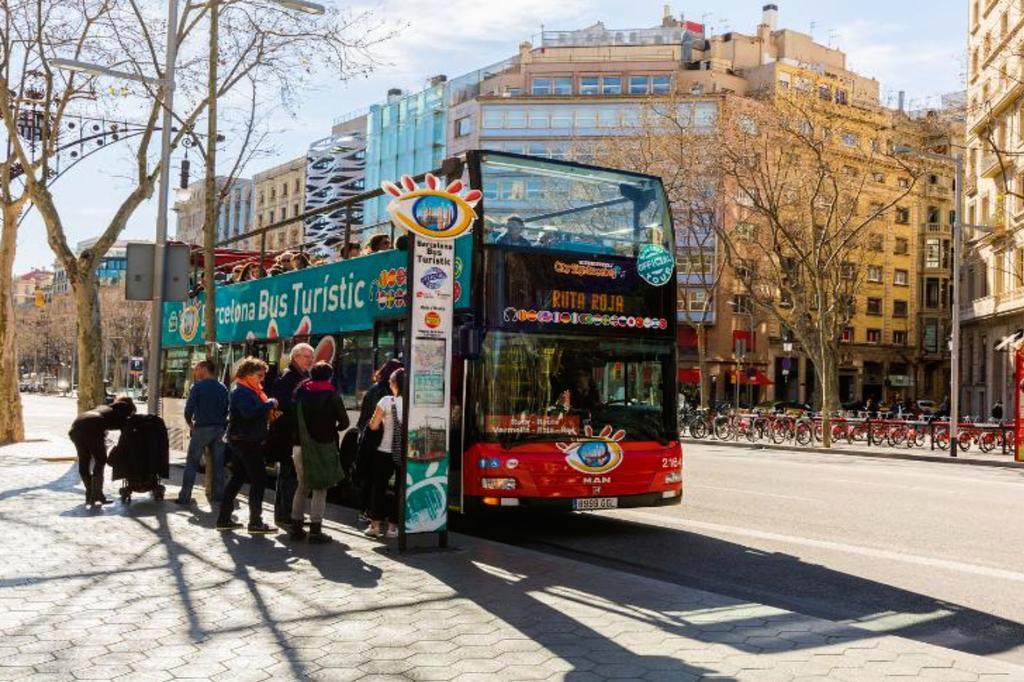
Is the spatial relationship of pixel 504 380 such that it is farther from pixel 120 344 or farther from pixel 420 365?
pixel 120 344

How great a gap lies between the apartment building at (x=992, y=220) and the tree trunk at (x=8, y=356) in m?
34.6

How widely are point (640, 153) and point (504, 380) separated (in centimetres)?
2809

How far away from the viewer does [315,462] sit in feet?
31.8

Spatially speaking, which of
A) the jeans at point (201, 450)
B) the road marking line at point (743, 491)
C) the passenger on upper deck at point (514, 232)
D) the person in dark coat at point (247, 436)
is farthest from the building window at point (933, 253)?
the person in dark coat at point (247, 436)

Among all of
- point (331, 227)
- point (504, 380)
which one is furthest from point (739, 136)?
point (504, 380)

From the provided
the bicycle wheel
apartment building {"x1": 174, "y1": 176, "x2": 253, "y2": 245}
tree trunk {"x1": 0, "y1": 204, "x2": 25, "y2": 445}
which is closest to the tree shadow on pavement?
tree trunk {"x1": 0, "y1": 204, "x2": 25, "y2": 445}

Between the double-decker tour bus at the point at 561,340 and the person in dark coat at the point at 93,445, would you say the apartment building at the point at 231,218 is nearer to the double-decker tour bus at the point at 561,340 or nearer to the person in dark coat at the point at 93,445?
the person in dark coat at the point at 93,445

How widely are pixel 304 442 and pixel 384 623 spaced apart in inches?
140

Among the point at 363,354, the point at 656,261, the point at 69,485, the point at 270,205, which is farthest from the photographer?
the point at 270,205

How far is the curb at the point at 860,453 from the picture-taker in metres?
26.4

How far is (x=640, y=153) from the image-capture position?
122 feet

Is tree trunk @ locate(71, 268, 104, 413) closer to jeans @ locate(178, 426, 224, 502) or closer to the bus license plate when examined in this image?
jeans @ locate(178, 426, 224, 502)

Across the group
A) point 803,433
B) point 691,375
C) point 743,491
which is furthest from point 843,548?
point 691,375

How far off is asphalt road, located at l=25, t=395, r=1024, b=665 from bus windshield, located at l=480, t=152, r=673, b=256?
3071 mm
